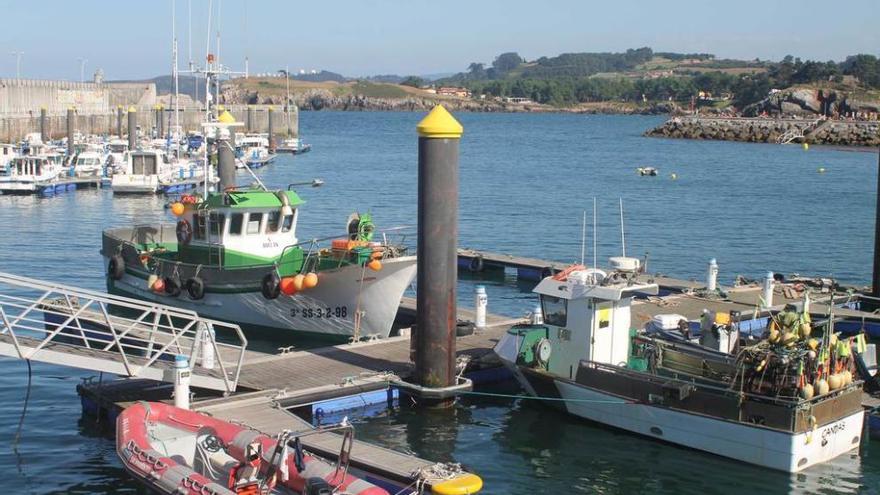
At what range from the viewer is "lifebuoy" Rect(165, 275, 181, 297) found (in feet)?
90.8

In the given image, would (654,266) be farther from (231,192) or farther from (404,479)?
(404,479)

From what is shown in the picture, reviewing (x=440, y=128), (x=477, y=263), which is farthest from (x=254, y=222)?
(x=477, y=263)

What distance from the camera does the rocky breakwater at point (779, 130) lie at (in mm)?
112738

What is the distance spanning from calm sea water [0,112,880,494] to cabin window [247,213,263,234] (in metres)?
5.50

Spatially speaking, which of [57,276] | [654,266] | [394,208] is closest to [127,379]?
[57,276]

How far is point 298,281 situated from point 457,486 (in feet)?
38.4

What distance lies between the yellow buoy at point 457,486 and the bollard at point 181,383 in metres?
4.55

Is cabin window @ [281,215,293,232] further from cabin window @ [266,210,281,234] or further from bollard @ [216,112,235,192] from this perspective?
bollard @ [216,112,235,192]

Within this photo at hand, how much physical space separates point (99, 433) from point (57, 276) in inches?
710

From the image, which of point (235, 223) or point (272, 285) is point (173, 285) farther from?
point (272, 285)

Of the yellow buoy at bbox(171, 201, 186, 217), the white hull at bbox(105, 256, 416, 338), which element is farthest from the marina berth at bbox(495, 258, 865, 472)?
the yellow buoy at bbox(171, 201, 186, 217)

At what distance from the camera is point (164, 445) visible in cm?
1603

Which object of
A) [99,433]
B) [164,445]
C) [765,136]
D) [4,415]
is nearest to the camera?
[164,445]

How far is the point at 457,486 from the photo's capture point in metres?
14.4
